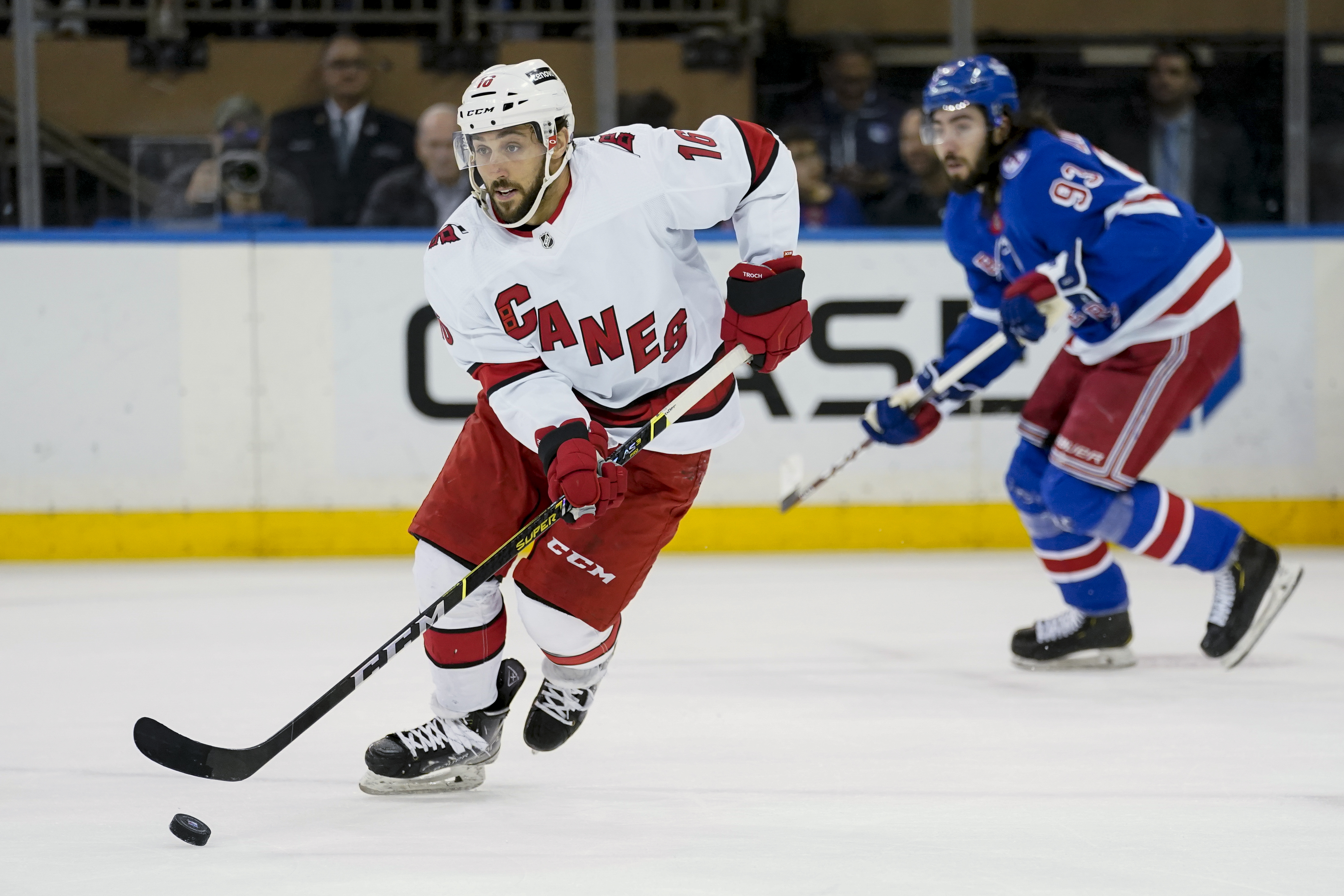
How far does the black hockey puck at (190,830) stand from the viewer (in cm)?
198

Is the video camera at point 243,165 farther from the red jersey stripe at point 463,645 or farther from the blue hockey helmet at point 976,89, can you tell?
the red jersey stripe at point 463,645

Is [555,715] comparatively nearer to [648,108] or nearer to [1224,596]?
[1224,596]

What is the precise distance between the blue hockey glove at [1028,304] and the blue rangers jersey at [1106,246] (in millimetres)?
22

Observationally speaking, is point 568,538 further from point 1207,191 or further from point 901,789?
point 1207,191

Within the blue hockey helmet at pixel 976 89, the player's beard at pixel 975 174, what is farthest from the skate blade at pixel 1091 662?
the blue hockey helmet at pixel 976 89

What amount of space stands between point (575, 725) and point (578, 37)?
11.6ft

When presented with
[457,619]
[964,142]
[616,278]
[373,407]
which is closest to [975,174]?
[964,142]

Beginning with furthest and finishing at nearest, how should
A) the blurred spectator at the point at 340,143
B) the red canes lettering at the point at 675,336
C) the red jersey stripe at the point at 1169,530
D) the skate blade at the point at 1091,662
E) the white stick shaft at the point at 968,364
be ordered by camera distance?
the blurred spectator at the point at 340,143 → the white stick shaft at the point at 968,364 → the skate blade at the point at 1091,662 → the red jersey stripe at the point at 1169,530 → the red canes lettering at the point at 675,336

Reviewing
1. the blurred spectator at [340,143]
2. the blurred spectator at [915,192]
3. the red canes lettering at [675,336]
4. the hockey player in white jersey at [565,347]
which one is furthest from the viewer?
the blurred spectator at [915,192]

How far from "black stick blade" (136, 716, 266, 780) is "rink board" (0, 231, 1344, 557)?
118 inches

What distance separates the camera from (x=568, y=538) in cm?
237

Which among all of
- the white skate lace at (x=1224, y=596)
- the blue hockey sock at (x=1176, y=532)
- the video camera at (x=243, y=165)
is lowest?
the white skate lace at (x=1224, y=596)

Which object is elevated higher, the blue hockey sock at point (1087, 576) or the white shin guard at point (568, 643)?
the white shin guard at point (568, 643)

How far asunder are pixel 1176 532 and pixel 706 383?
1253 mm
